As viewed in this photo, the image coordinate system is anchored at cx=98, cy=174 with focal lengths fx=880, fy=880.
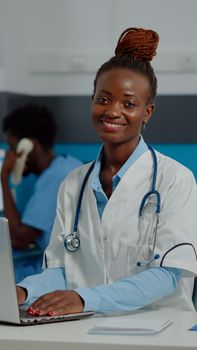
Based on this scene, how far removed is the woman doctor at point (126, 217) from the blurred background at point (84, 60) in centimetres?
188

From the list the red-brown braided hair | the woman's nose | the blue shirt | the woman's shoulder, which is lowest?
the blue shirt

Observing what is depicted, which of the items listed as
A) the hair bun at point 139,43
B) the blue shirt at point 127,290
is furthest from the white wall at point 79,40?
the blue shirt at point 127,290

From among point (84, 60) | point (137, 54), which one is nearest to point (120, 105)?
point (137, 54)

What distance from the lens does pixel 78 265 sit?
235 cm

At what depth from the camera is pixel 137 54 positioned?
7.93 ft

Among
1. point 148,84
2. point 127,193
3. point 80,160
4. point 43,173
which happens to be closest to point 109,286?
point 127,193

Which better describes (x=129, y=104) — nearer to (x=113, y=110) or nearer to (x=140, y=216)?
(x=113, y=110)

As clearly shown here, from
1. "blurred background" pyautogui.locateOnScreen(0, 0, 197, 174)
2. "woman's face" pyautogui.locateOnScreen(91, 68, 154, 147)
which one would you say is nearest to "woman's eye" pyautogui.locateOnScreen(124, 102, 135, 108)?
"woman's face" pyautogui.locateOnScreen(91, 68, 154, 147)

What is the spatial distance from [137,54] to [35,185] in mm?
1764

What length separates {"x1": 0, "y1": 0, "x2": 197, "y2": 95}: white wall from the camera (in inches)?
169

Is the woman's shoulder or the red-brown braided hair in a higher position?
the red-brown braided hair

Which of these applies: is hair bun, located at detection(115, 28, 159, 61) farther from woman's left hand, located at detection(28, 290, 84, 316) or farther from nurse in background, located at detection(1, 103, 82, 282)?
nurse in background, located at detection(1, 103, 82, 282)

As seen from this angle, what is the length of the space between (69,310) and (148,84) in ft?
2.29

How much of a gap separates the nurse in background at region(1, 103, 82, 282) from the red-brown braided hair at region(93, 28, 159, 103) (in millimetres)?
1626
